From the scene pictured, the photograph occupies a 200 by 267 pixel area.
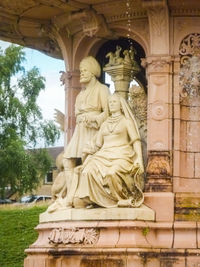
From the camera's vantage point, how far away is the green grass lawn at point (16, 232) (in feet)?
112

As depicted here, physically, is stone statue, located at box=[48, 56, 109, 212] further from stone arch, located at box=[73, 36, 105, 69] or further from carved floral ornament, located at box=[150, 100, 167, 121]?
carved floral ornament, located at box=[150, 100, 167, 121]

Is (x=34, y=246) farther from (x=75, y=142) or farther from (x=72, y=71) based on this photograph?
(x=72, y=71)

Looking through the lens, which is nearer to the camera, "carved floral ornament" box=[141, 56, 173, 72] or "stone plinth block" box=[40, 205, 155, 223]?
"stone plinth block" box=[40, 205, 155, 223]

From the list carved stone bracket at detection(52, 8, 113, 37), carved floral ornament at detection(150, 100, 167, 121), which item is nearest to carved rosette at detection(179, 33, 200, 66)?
carved floral ornament at detection(150, 100, 167, 121)

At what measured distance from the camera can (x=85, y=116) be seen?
18188 millimetres

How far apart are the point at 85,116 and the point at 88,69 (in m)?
0.88

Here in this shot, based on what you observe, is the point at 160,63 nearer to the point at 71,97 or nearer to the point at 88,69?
the point at 88,69

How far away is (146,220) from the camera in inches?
674

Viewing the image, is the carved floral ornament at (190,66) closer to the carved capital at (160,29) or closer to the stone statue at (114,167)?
the carved capital at (160,29)

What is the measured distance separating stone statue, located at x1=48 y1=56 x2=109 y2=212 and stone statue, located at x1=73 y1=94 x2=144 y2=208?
0.30m

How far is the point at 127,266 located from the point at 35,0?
5150 mm

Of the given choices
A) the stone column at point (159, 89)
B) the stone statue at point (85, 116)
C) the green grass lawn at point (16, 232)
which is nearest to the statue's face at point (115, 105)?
the stone statue at point (85, 116)

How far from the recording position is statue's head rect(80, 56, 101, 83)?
60.6 ft

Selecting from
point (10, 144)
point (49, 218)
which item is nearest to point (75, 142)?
point (49, 218)
